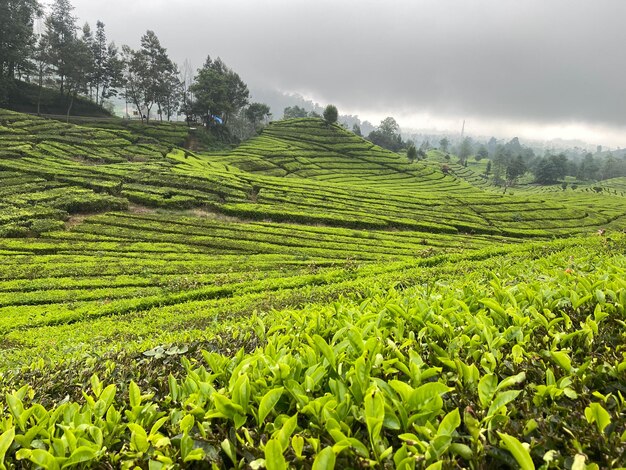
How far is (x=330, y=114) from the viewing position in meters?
81.6

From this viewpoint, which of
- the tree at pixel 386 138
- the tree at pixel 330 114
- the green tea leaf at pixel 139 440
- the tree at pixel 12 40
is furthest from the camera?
the tree at pixel 386 138

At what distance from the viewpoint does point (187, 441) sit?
1.94 meters

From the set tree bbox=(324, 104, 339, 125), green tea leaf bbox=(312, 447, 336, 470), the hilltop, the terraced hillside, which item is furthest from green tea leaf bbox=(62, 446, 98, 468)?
tree bbox=(324, 104, 339, 125)

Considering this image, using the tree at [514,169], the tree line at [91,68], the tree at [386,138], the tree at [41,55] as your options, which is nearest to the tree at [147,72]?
the tree line at [91,68]

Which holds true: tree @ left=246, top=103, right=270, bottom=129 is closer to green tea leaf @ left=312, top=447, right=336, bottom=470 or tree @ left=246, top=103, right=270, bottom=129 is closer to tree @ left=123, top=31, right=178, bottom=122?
tree @ left=123, top=31, right=178, bottom=122

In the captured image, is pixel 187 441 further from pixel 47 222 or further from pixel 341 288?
pixel 47 222

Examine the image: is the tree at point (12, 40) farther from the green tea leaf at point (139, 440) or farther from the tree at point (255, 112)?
the green tea leaf at point (139, 440)

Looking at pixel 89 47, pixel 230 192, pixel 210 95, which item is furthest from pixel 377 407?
pixel 89 47

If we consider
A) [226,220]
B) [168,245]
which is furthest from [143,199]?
[168,245]

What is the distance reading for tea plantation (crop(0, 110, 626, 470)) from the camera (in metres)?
1.97

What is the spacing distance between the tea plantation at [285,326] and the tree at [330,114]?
43.2m

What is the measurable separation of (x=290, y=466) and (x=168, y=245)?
23056 millimetres

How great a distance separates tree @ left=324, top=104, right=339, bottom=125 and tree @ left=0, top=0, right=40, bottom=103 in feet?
171

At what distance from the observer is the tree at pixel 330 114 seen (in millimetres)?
80562
